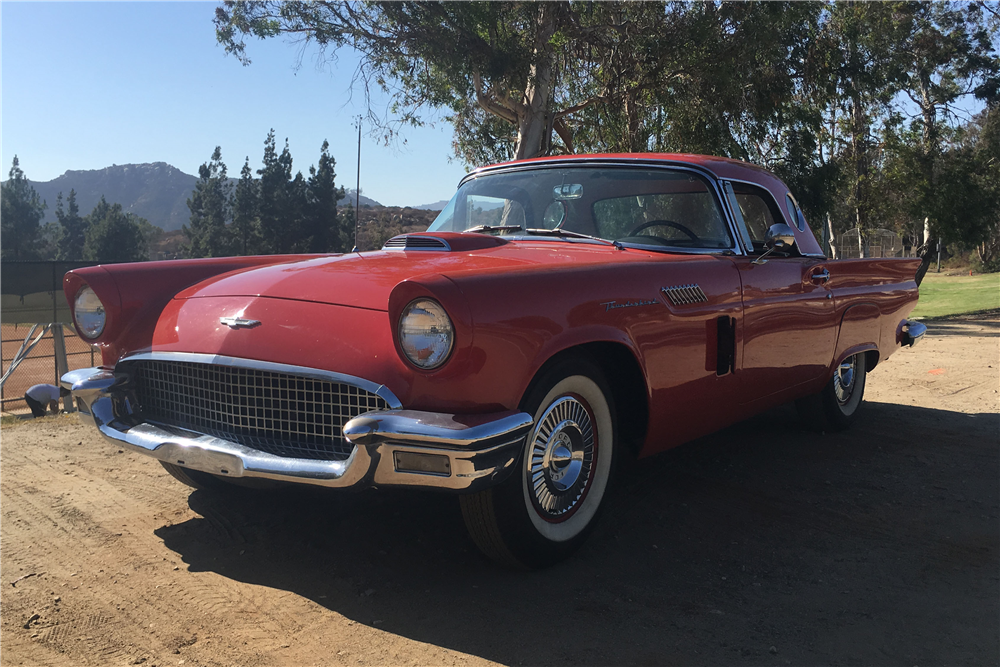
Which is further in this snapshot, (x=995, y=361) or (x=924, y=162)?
(x=924, y=162)

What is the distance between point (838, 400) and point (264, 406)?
3.81 metres

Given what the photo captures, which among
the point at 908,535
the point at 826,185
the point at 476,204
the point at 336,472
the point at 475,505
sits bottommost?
the point at 908,535

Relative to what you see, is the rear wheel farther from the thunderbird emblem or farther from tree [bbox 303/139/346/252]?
tree [bbox 303/139/346/252]

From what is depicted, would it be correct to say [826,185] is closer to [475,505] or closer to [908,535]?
[908,535]

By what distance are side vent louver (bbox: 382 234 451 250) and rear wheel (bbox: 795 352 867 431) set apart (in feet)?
9.04

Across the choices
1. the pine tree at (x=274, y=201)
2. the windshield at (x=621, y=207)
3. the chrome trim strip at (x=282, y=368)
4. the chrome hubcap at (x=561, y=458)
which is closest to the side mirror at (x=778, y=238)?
the windshield at (x=621, y=207)

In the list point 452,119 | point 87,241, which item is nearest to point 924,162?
point 452,119

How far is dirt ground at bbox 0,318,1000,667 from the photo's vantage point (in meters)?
2.26

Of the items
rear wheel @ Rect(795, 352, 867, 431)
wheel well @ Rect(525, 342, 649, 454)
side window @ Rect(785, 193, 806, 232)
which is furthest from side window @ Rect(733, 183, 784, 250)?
wheel well @ Rect(525, 342, 649, 454)

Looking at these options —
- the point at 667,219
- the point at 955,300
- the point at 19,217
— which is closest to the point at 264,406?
the point at 667,219

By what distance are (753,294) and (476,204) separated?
1.55 metres

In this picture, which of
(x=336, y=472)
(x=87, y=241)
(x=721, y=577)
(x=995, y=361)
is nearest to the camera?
(x=336, y=472)

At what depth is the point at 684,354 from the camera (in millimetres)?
3203

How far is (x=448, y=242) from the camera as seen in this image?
345 cm
